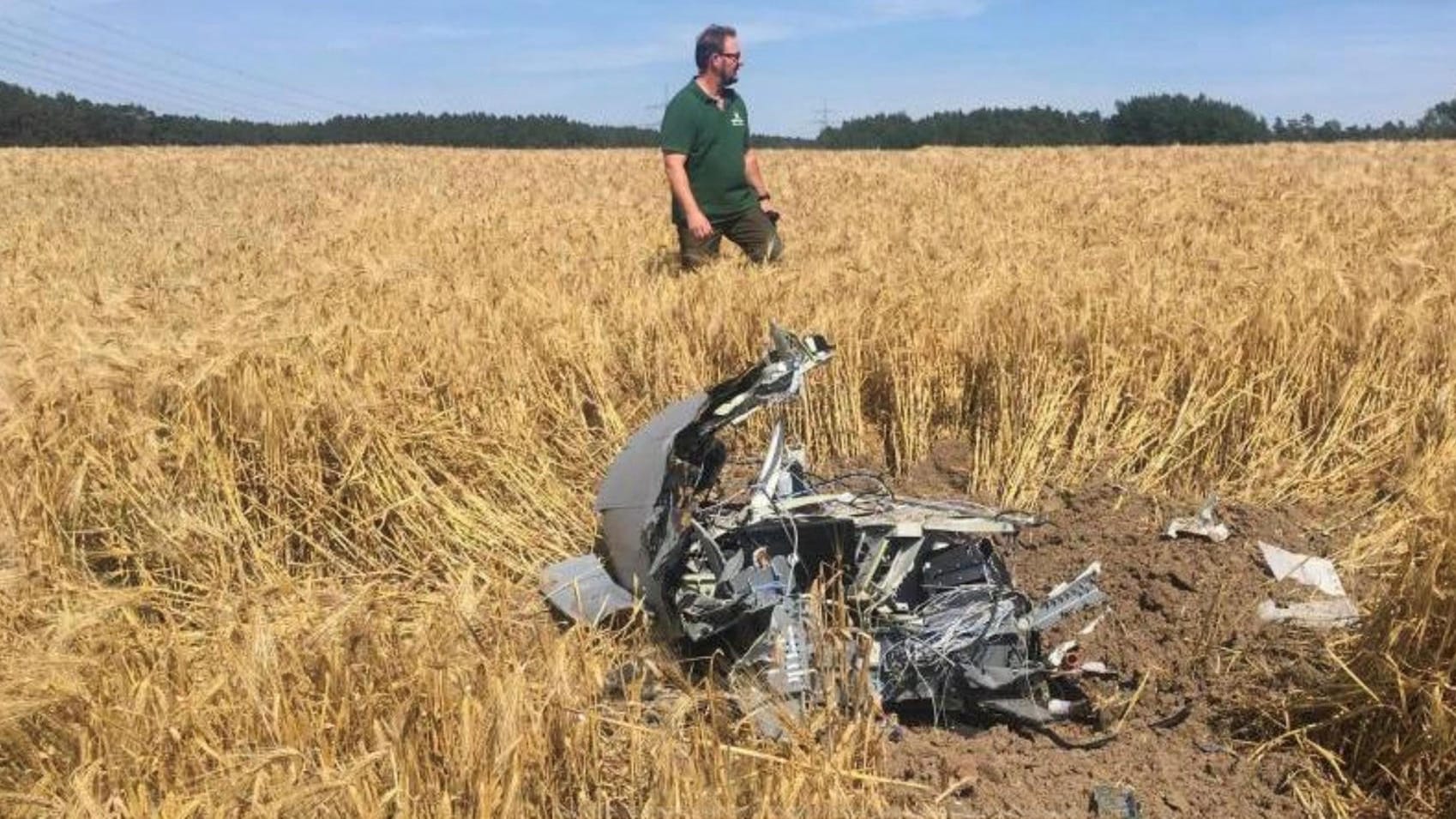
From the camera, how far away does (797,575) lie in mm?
3074

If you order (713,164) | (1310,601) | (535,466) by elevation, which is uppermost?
(713,164)

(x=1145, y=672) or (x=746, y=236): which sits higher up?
(x=746, y=236)

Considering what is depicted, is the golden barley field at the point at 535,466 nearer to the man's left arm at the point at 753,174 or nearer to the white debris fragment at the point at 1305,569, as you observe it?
the white debris fragment at the point at 1305,569

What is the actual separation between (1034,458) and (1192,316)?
1.03 m

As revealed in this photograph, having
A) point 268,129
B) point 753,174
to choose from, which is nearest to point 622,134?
point 268,129

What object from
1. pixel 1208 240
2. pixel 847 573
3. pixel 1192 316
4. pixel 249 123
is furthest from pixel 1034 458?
pixel 249 123

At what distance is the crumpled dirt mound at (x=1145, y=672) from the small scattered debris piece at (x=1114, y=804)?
33 mm

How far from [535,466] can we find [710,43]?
302cm

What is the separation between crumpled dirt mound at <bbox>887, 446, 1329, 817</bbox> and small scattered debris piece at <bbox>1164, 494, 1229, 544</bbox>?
0.03 metres

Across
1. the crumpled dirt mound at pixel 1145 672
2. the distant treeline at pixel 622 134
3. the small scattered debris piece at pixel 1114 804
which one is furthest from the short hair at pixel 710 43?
the distant treeline at pixel 622 134

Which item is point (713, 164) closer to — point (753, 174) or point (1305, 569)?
point (753, 174)

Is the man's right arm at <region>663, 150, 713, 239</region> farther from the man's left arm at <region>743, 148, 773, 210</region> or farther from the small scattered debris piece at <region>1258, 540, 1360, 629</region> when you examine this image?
the small scattered debris piece at <region>1258, 540, 1360, 629</region>

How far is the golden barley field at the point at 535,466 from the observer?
7.14 feet

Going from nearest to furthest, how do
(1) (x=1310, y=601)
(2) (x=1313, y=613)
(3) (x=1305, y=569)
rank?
(2) (x=1313, y=613) → (1) (x=1310, y=601) → (3) (x=1305, y=569)
